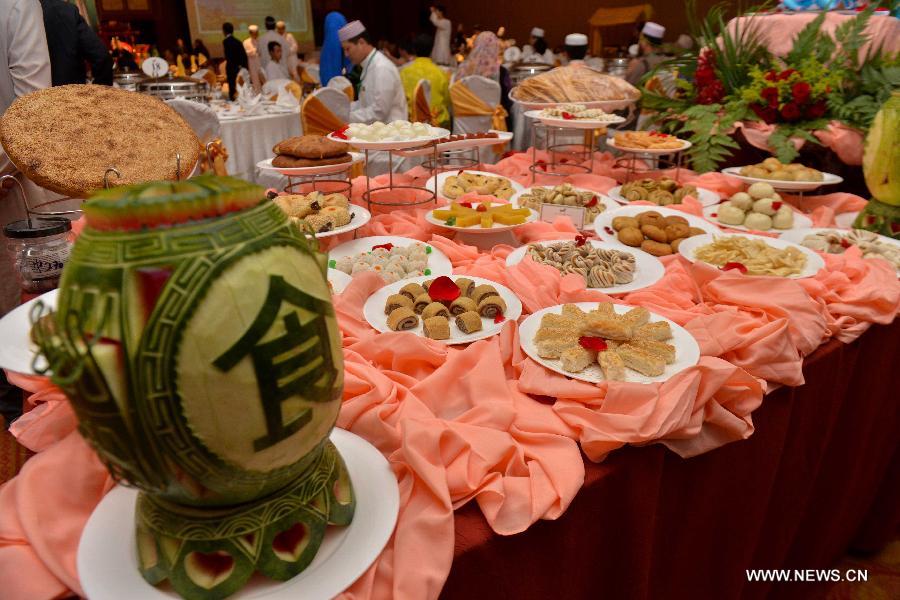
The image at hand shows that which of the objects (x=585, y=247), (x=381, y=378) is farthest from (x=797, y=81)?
(x=381, y=378)

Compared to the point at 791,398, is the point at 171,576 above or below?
above

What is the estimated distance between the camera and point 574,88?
2.41 m

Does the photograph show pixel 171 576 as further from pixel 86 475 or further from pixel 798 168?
pixel 798 168

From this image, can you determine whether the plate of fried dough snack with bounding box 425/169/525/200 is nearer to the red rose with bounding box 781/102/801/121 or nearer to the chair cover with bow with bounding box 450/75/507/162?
the red rose with bounding box 781/102/801/121

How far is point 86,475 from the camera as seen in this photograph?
696 millimetres

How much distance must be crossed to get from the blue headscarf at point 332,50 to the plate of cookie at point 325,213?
10.9ft

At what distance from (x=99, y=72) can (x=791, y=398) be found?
3155mm

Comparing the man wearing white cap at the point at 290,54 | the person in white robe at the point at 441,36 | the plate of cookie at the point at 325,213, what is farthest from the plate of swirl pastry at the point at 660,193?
the person in white robe at the point at 441,36

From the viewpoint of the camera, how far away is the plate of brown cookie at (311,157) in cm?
159

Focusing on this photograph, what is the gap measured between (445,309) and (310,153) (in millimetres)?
784

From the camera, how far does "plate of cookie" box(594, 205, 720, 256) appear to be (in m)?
1.49

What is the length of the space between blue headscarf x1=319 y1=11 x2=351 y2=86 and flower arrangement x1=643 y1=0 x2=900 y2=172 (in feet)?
8.83

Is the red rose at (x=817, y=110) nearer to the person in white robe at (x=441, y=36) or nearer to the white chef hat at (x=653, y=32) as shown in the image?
the white chef hat at (x=653, y=32)

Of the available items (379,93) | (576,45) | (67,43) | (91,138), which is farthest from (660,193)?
(576,45)
